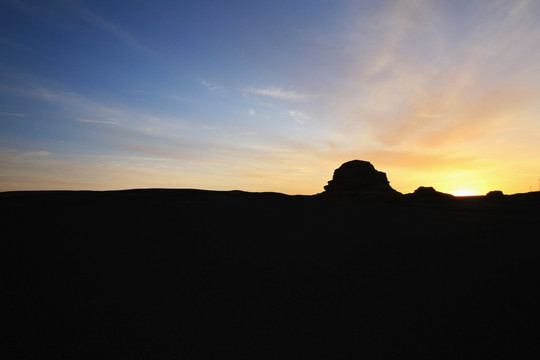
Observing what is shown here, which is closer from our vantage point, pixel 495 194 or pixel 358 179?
pixel 358 179

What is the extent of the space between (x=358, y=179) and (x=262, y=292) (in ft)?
78.5

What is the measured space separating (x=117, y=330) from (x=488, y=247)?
24.0 ft

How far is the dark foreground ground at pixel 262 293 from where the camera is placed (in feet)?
10.4

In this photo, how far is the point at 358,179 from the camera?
2684 centimetres

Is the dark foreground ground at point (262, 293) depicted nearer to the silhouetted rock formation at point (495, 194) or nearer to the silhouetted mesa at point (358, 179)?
the silhouetted mesa at point (358, 179)

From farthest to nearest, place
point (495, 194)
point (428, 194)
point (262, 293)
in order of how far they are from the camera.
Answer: point (495, 194)
point (428, 194)
point (262, 293)

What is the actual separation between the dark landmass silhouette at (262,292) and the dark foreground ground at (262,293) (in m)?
0.02

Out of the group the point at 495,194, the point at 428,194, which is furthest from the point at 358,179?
the point at 495,194

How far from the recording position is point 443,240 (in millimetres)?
7316

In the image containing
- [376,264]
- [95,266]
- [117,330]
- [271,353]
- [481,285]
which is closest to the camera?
[271,353]

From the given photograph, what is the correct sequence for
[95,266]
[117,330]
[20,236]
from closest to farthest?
[117,330] → [95,266] → [20,236]

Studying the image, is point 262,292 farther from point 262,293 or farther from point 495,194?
point 495,194

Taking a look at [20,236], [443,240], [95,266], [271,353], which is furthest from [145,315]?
[443,240]

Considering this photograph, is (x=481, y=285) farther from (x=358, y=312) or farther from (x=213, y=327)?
(x=213, y=327)
